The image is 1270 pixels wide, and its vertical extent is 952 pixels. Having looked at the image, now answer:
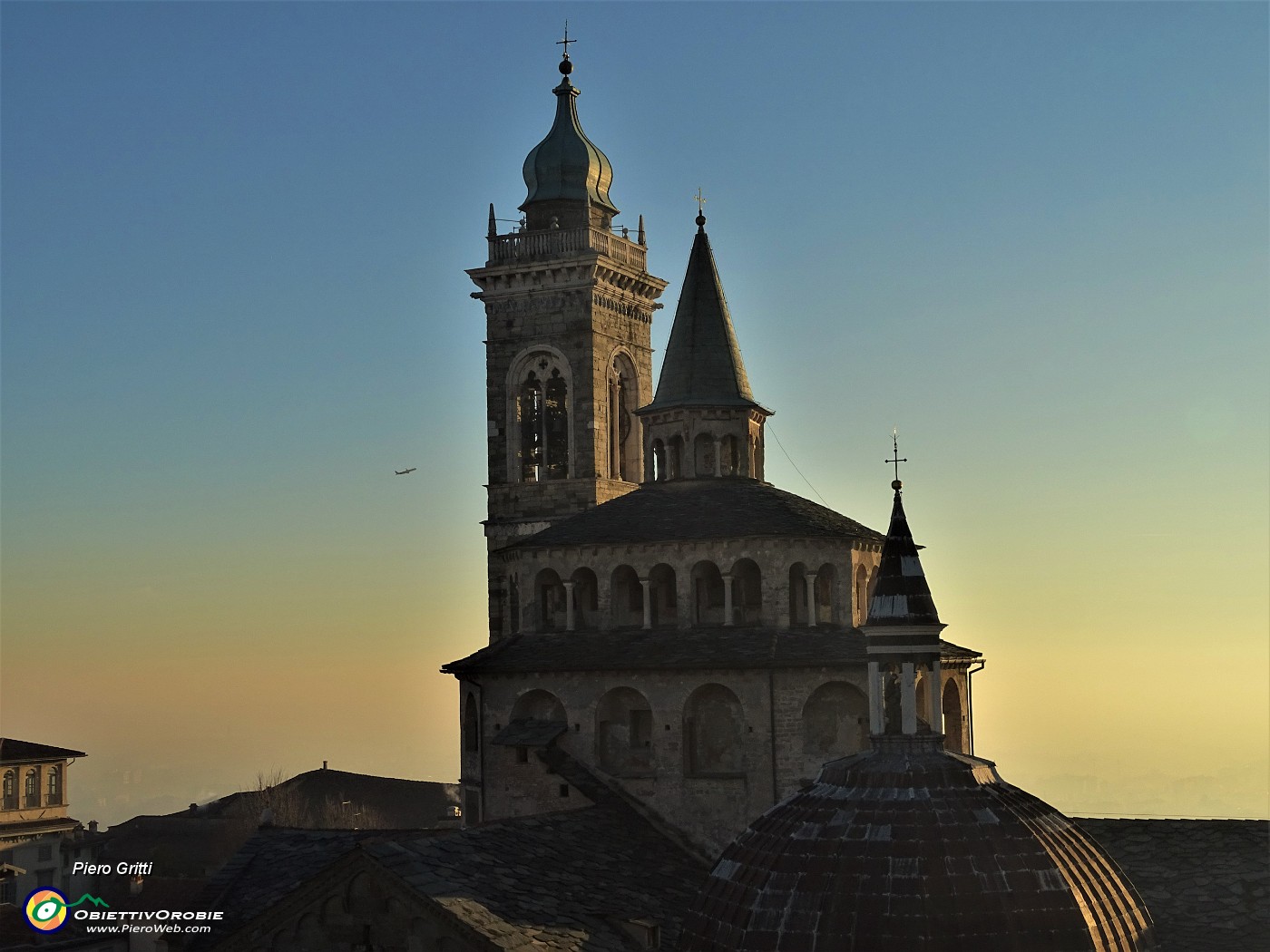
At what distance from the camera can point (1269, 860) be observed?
42000 millimetres

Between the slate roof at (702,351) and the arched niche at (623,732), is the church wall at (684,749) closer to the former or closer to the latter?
the arched niche at (623,732)

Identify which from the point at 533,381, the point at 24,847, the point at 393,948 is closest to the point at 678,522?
the point at 393,948

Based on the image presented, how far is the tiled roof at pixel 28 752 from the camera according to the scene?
260 ft

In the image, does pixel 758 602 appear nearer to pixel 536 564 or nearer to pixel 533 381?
pixel 536 564

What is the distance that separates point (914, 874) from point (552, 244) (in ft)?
161

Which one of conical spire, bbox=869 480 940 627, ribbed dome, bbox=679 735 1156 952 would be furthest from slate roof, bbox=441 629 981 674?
ribbed dome, bbox=679 735 1156 952

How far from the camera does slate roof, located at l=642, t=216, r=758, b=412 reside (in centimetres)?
5638

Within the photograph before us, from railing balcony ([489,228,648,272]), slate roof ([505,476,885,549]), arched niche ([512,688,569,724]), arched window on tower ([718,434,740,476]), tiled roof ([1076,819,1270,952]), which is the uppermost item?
railing balcony ([489,228,648,272])

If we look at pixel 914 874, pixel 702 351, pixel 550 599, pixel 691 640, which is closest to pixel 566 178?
pixel 702 351

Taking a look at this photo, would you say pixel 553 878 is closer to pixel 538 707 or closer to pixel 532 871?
pixel 532 871

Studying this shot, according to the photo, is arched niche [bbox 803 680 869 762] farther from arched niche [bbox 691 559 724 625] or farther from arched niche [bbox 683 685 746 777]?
arched niche [bbox 691 559 724 625]

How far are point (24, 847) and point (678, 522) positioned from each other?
135ft

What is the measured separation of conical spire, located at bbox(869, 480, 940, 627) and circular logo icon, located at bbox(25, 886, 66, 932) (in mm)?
42547

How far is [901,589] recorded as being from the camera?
3300 cm
